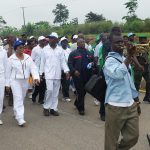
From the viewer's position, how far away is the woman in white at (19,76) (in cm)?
868

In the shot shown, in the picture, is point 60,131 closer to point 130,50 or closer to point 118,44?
point 118,44

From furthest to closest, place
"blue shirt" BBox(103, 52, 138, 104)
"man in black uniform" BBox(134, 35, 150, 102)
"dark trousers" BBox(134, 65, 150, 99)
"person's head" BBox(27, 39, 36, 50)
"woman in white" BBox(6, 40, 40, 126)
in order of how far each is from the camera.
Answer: "person's head" BBox(27, 39, 36, 50) < "dark trousers" BBox(134, 65, 150, 99) < "man in black uniform" BBox(134, 35, 150, 102) < "woman in white" BBox(6, 40, 40, 126) < "blue shirt" BBox(103, 52, 138, 104)

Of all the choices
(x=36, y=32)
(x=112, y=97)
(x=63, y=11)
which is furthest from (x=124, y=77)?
(x=63, y=11)

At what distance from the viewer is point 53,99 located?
977cm

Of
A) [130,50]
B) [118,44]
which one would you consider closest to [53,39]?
[118,44]

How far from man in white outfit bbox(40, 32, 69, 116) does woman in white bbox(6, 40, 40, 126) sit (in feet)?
2.68

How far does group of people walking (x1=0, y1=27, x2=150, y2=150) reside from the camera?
5457 mm

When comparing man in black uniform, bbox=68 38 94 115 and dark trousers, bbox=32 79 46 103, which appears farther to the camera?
dark trousers, bbox=32 79 46 103

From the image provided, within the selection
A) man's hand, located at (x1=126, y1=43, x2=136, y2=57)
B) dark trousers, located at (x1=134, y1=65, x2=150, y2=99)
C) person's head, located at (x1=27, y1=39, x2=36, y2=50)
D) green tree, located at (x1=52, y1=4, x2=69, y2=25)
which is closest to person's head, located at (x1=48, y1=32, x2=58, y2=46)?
dark trousers, located at (x1=134, y1=65, x2=150, y2=99)

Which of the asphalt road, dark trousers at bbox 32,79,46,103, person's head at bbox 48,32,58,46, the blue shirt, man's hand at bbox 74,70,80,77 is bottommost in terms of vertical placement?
the asphalt road

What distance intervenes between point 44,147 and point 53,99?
276 cm

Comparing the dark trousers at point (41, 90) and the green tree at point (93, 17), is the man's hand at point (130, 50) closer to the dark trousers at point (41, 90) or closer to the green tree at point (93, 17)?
the dark trousers at point (41, 90)

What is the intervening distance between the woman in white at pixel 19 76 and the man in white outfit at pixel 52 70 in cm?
82

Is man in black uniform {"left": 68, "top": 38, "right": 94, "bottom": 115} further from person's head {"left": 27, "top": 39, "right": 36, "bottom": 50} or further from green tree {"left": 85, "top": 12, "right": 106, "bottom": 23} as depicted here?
green tree {"left": 85, "top": 12, "right": 106, "bottom": 23}
